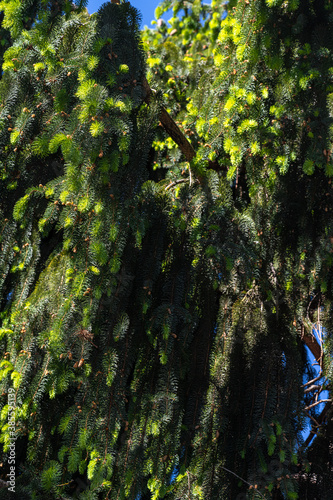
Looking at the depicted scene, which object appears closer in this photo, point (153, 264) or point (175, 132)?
point (153, 264)

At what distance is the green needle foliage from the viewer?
5.44ft

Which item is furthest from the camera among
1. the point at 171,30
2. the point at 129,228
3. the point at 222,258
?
the point at 171,30

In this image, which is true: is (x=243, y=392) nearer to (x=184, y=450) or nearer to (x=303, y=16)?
(x=184, y=450)

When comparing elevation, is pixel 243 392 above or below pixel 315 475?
above

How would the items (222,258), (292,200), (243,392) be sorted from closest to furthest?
(222,258)
(243,392)
(292,200)

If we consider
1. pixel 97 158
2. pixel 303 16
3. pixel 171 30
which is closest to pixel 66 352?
pixel 97 158

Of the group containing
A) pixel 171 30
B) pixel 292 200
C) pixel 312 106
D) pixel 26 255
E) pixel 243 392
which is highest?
pixel 171 30

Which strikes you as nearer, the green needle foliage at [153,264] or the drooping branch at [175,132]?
the green needle foliage at [153,264]

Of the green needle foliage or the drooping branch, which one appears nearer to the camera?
→ the green needle foliage

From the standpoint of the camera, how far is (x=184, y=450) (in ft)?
6.37

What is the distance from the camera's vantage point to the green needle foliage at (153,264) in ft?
5.44

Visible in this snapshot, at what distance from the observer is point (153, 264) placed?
1850 millimetres

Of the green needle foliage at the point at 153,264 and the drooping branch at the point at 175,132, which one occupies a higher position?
the drooping branch at the point at 175,132

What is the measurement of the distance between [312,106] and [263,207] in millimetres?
477
